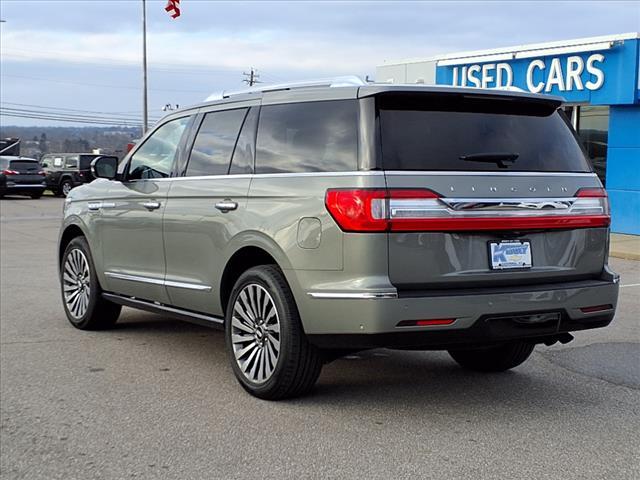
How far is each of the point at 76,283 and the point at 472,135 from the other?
13.9ft

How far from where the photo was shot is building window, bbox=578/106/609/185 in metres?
19.0

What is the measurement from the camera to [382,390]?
550cm

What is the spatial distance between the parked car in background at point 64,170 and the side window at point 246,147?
30.6 meters

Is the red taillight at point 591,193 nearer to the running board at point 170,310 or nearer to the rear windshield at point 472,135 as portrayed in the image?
the rear windshield at point 472,135

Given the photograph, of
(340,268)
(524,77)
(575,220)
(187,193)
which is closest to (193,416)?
(340,268)

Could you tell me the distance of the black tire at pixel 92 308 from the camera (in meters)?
7.28

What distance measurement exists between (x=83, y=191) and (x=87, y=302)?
1.00m

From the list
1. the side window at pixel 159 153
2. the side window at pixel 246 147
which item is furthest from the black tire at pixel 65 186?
the side window at pixel 246 147

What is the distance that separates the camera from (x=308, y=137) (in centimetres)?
510

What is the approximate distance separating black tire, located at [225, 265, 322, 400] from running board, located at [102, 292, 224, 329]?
0.65 m

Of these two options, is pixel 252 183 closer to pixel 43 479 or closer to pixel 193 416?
pixel 193 416

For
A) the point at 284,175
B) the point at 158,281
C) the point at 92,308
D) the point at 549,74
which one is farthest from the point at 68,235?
the point at 549,74

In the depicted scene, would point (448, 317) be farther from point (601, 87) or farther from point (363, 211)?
point (601, 87)

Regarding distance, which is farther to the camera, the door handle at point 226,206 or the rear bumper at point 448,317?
the door handle at point 226,206
